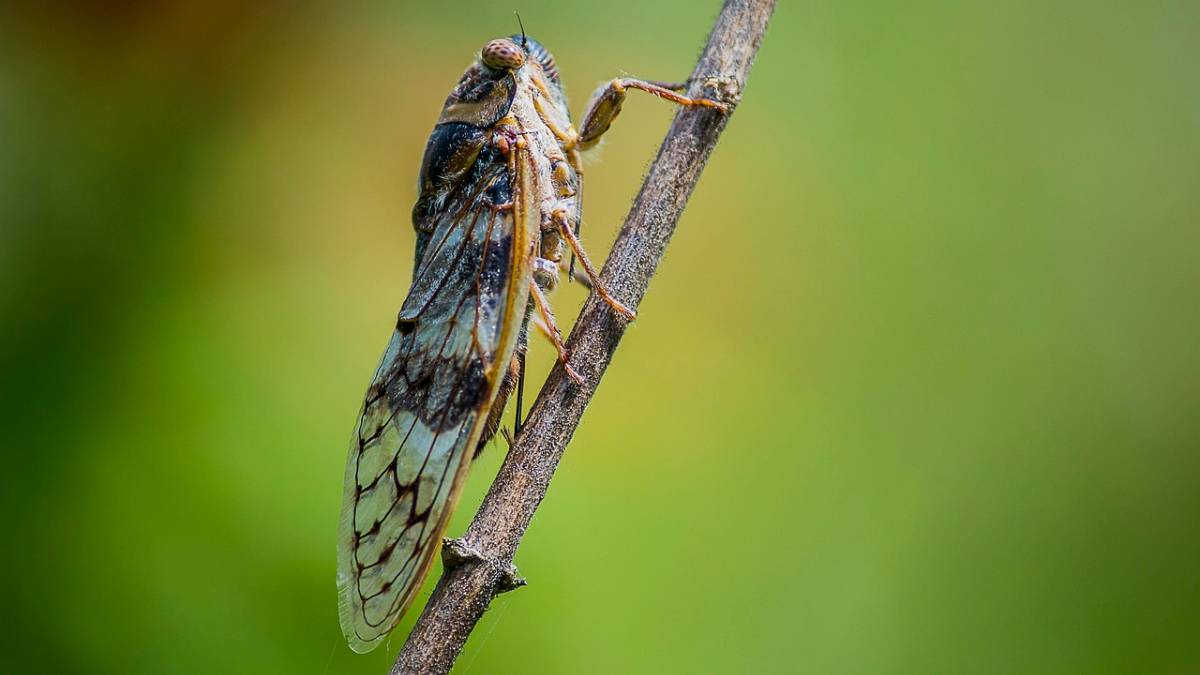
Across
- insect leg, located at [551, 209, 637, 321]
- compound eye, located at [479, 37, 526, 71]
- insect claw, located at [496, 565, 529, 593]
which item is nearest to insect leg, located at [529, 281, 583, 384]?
insect leg, located at [551, 209, 637, 321]

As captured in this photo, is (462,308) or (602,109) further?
(602,109)

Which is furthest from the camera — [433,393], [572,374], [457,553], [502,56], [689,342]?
[689,342]

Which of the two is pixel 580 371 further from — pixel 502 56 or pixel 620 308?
pixel 502 56

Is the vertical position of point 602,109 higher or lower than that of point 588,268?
higher

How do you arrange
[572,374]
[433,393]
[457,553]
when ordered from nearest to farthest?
[457,553]
[572,374]
[433,393]

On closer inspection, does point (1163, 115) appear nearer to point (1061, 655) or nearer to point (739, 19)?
point (1061, 655)

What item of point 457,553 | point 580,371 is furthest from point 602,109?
point 457,553

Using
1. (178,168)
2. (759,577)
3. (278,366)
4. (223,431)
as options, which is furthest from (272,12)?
(759,577)
